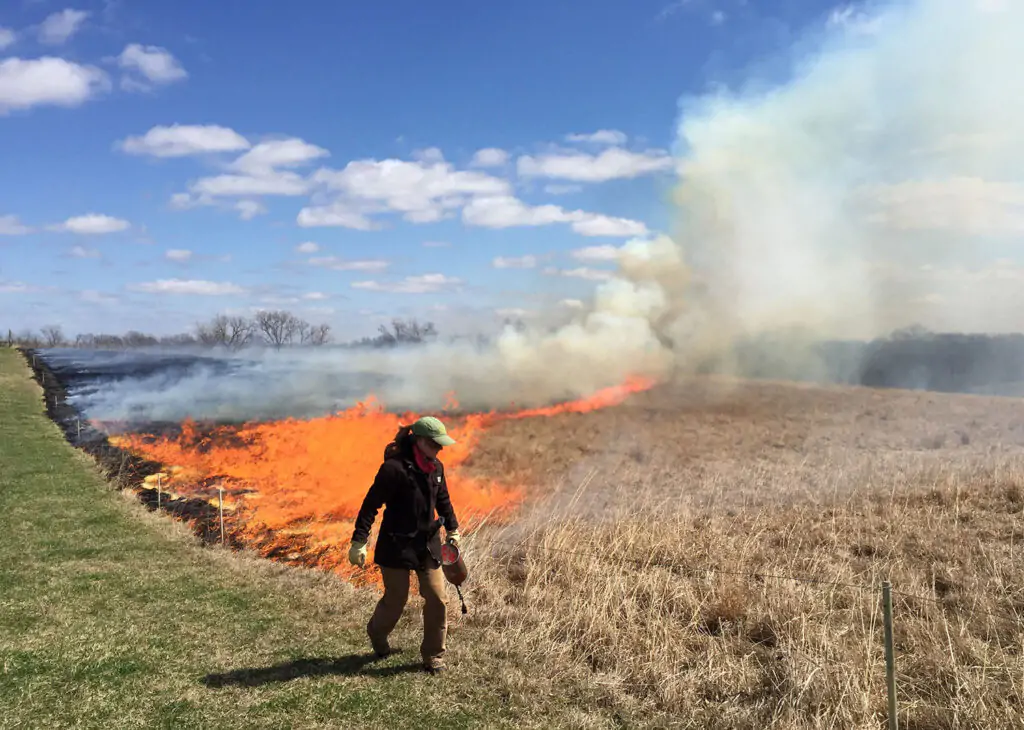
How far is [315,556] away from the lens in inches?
399

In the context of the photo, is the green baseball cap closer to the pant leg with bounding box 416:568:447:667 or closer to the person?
the person

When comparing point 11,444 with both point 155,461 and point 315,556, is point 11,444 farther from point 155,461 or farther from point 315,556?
point 315,556

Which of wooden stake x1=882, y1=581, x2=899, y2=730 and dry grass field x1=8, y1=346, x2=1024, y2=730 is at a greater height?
wooden stake x1=882, y1=581, x2=899, y2=730

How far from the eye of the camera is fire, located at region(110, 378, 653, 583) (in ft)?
37.2

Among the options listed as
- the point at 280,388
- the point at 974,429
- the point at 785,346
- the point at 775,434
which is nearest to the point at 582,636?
the point at 775,434

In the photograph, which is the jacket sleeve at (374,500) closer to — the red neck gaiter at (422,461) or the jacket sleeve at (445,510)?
the red neck gaiter at (422,461)

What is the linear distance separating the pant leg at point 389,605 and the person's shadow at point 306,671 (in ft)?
0.83

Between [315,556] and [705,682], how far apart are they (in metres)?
6.41

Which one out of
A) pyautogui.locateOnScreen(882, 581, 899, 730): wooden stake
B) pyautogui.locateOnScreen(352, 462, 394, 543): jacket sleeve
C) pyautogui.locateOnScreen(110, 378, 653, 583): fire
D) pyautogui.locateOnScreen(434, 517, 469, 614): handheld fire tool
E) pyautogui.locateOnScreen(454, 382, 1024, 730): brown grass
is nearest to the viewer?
pyautogui.locateOnScreen(882, 581, 899, 730): wooden stake

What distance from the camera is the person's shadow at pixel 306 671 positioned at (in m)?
5.95

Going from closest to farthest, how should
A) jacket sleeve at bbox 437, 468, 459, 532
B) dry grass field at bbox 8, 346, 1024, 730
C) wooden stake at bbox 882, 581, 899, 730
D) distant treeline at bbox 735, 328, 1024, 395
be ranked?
wooden stake at bbox 882, 581, 899, 730 → dry grass field at bbox 8, 346, 1024, 730 → jacket sleeve at bbox 437, 468, 459, 532 → distant treeline at bbox 735, 328, 1024, 395

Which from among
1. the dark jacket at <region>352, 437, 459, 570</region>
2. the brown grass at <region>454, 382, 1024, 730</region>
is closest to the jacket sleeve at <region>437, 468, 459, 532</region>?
the dark jacket at <region>352, 437, 459, 570</region>

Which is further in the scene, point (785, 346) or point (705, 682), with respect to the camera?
point (785, 346)

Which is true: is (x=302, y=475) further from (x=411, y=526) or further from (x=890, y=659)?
(x=890, y=659)
